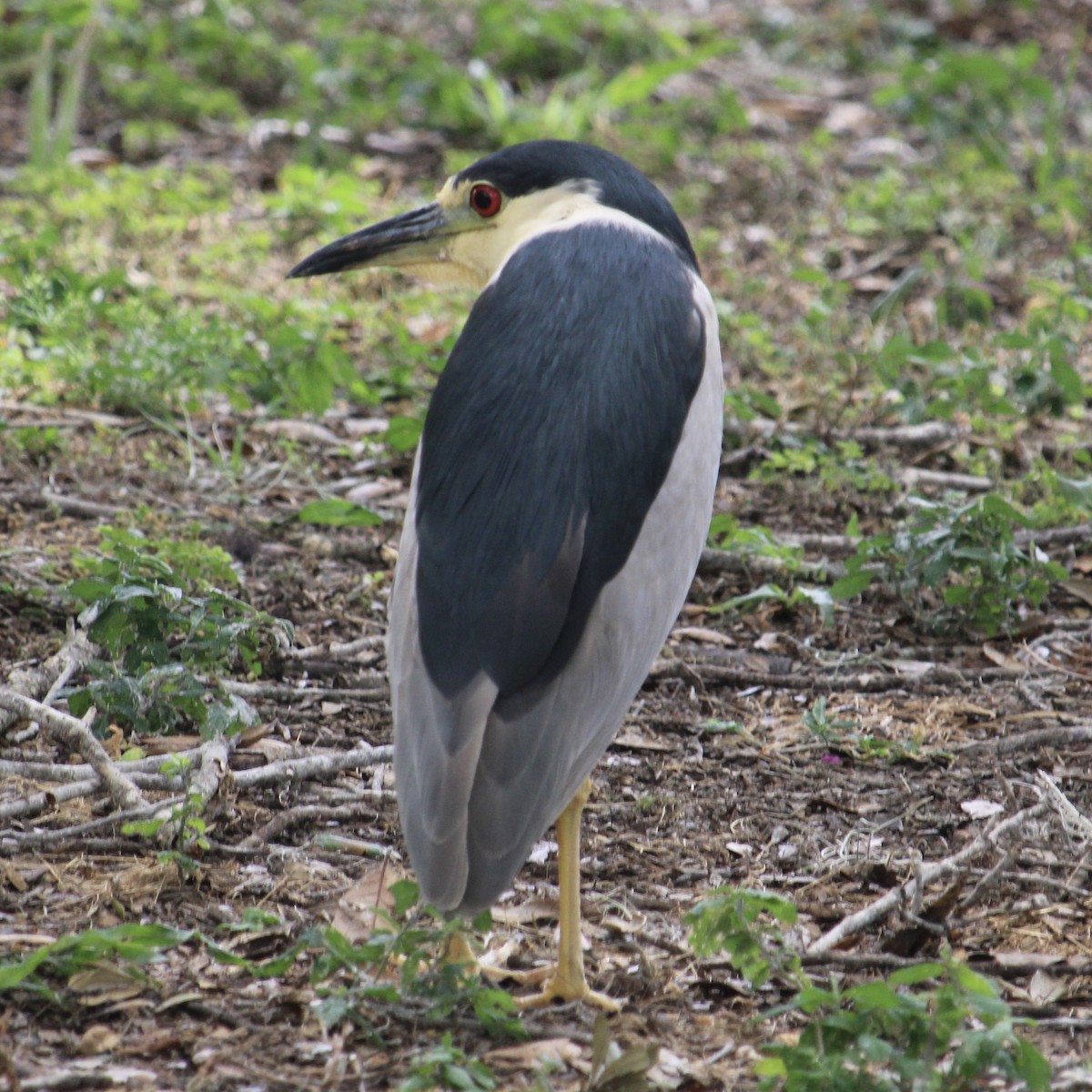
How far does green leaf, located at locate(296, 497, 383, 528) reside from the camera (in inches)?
161

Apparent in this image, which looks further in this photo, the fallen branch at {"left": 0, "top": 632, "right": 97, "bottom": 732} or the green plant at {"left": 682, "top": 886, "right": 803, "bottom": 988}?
the fallen branch at {"left": 0, "top": 632, "right": 97, "bottom": 732}

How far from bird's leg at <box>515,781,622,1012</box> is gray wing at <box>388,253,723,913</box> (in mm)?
163

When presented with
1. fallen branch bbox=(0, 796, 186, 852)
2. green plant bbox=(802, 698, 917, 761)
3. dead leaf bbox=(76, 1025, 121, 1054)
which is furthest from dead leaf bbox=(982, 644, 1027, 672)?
dead leaf bbox=(76, 1025, 121, 1054)

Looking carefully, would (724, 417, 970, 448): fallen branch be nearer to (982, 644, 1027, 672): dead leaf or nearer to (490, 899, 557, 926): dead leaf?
(982, 644, 1027, 672): dead leaf

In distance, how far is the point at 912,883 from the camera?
9.50 ft

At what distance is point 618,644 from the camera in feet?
8.78

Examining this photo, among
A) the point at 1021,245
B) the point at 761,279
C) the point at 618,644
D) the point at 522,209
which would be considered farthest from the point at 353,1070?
the point at 1021,245

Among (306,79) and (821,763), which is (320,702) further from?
(306,79)

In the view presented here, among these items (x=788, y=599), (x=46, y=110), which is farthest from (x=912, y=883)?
(x=46, y=110)

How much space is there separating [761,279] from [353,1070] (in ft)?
15.5

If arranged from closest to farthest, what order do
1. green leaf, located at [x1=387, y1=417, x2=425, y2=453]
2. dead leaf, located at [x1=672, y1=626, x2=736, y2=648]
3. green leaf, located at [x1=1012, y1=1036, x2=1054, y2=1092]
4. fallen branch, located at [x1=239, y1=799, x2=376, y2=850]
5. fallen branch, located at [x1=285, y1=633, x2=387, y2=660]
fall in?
green leaf, located at [x1=1012, y1=1036, x2=1054, y2=1092], fallen branch, located at [x1=239, y1=799, x2=376, y2=850], fallen branch, located at [x1=285, y1=633, x2=387, y2=660], dead leaf, located at [x1=672, y1=626, x2=736, y2=648], green leaf, located at [x1=387, y1=417, x2=425, y2=453]

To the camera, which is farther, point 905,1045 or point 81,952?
point 81,952

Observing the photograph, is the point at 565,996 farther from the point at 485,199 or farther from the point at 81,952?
the point at 485,199

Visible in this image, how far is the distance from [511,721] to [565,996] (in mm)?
480
